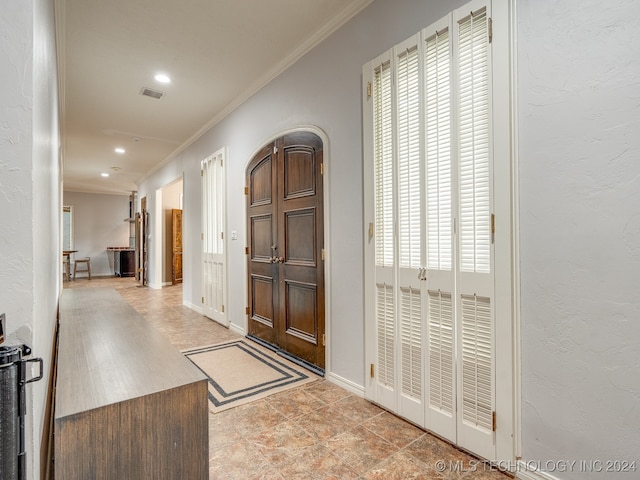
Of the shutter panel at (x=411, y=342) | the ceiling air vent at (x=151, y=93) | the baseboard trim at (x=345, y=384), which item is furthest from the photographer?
the ceiling air vent at (x=151, y=93)

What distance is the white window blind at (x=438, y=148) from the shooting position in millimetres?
1841

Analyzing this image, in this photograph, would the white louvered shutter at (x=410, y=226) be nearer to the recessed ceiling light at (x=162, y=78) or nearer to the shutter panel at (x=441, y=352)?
the shutter panel at (x=441, y=352)

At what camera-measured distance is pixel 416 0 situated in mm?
2025

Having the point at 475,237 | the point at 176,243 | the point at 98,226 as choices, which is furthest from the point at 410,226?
the point at 98,226

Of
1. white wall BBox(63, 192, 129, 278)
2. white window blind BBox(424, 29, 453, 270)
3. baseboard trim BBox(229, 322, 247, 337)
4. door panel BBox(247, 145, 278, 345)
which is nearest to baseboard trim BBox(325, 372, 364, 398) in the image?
door panel BBox(247, 145, 278, 345)

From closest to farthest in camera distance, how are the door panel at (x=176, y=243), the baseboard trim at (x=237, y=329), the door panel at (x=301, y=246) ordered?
the door panel at (x=301, y=246)
the baseboard trim at (x=237, y=329)
the door panel at (x=176, y=243)

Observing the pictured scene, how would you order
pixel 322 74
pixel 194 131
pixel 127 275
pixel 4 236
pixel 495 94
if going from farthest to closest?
pixel 127 275, pixel 194 131, pixel 322 74, pixel 495 94, pixel 4 236

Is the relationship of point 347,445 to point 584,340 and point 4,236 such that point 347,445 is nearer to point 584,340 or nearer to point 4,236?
point 584,340

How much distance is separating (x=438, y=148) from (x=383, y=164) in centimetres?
42

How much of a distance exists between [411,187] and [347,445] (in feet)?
5.07

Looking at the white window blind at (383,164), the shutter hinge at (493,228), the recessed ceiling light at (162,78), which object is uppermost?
the recessed ceiling light at (162,78)

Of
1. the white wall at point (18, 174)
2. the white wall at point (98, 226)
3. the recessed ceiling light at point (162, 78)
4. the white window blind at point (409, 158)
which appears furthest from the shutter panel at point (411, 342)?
the white wall at point (98, 226)

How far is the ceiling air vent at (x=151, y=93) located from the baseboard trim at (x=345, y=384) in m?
3.64

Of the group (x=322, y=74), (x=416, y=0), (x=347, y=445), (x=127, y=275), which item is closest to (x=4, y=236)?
(x=347, y=445)
